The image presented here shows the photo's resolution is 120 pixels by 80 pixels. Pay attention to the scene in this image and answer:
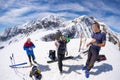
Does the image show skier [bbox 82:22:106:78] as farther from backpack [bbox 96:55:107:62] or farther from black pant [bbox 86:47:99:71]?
backpack [bbox 96:55:107:62]

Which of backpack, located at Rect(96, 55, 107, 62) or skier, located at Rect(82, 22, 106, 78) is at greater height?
skier, located at Rect(82, 22, 106, 78)

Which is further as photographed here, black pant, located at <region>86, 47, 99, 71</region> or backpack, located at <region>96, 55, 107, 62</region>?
backpack, located at <region>96, 55, 107, 62</region>

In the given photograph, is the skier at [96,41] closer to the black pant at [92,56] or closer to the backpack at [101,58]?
the black pant at [92,56]

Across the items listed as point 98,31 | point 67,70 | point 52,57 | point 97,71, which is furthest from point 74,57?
point 98,31

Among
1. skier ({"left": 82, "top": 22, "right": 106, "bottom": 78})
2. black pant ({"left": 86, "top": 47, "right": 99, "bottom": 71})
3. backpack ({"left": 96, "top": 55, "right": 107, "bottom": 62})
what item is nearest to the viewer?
skier ({"left": 82, "top": 22, "right": 106, "bottom": 78})

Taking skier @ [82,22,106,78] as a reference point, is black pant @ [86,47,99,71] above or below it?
below

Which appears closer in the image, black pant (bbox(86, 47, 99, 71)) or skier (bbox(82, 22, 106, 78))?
skier (bbox(82, 22, 106, 78))

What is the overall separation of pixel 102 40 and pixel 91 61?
1264 mm

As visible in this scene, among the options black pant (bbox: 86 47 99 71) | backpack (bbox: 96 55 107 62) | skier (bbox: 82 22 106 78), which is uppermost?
skier (bbox: 82 22 106 78)

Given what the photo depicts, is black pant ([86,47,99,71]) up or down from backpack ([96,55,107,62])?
up

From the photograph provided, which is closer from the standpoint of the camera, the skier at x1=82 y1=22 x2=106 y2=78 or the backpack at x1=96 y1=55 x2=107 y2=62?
the skier at x1=82 y1=22 x2=106 y2=78

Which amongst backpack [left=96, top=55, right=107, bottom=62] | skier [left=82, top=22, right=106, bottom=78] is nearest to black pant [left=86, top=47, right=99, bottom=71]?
skier [left=82, top=22, right=106, bottom=78]

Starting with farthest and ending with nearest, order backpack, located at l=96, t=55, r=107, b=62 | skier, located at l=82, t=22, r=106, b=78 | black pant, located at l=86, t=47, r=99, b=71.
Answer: backpack, located at l=96, t=55, r=107, b=62 → black pant, located at l=86, t=47, r=99, b=71 → skier, located at l=82, t=22, r=106, b=78

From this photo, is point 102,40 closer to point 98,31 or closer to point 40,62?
point 98,31
